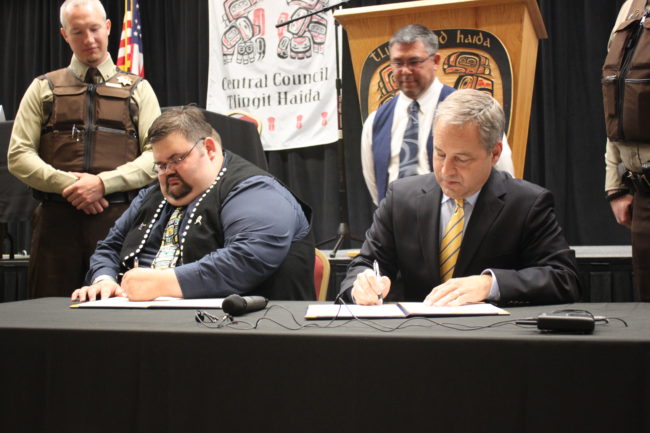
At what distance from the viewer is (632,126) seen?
229cm

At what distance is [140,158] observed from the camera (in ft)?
10.5

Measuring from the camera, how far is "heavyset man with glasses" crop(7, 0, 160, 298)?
3098 millimetres

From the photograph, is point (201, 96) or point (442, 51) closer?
point (442, 51)

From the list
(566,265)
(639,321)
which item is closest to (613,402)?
(639,321)

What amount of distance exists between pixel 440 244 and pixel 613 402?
0.99m

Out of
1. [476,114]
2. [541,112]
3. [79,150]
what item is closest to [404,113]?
[476,114]

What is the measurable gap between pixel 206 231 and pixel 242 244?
0.24 meters

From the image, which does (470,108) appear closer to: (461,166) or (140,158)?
(461,166)

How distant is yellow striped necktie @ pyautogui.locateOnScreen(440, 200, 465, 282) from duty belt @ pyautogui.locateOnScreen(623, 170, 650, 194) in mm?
696

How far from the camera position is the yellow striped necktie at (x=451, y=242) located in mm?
1997

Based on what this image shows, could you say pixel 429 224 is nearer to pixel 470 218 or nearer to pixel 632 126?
pixel 470 218

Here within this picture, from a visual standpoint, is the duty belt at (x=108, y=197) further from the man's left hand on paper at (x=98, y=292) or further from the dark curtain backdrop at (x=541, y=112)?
the dark curtain backdrop at (x=541, y=112)

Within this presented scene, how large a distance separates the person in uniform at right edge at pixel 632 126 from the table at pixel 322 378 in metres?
0.96

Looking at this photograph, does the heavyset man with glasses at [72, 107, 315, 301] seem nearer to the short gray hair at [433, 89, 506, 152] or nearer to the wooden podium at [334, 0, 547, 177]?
the short gray hair at [433, 89, 506, 152]
